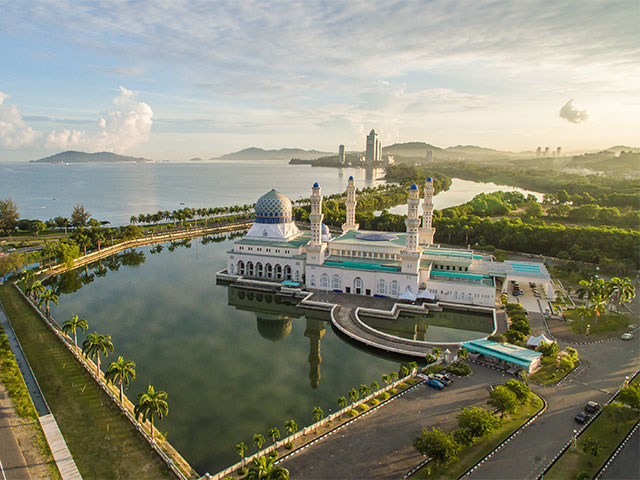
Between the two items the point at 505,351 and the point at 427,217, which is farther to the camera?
the point at 427,217

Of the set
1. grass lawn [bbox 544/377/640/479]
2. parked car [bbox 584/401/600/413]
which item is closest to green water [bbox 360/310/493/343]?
parked car [bbox 584/401/600/413]

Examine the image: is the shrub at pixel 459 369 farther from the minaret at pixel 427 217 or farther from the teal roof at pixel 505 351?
the minaret at pixel 427 217

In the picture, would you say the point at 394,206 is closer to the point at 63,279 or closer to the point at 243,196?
the point at 243,196

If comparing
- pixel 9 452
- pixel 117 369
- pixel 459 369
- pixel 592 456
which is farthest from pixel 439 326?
pixel 9 452

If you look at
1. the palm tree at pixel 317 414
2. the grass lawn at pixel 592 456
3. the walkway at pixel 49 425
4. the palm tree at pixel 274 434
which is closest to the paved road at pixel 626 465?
the grass lawn at pixel 592 456

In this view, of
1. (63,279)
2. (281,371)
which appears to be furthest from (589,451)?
(63,279)

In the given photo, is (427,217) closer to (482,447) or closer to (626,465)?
(482,447)

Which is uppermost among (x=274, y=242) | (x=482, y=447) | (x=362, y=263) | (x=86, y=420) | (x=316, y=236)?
(x=316, y=236)
